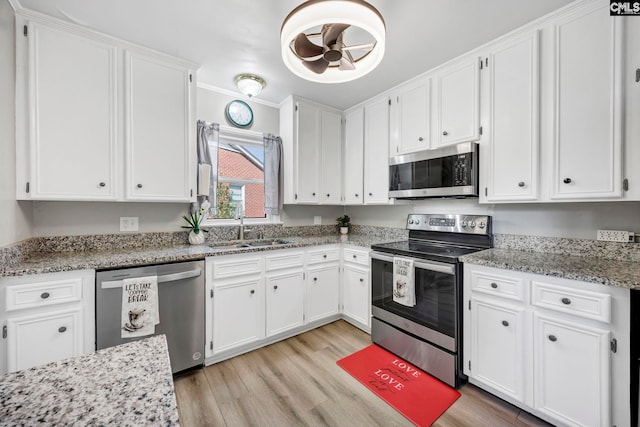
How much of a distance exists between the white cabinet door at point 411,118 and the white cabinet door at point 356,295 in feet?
4.28

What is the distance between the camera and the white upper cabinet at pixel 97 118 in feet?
5.90

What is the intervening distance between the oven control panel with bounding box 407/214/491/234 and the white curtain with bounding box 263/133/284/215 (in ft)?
4.99

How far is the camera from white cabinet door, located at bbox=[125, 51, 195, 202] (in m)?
2.12

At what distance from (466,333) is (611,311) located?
31.4 inches

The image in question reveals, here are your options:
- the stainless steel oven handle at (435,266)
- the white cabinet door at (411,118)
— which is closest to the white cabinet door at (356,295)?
the stainless steel oven handle at (435,266)

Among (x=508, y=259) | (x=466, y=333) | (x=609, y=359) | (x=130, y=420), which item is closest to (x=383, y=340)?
(x=466, y=333)

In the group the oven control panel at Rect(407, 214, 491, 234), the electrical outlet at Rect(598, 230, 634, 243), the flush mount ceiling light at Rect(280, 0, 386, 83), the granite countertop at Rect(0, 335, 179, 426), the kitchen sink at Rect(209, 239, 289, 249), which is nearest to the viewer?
the granite countertop at Rect(0, 335, 179, 426)

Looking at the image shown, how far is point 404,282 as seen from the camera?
7.27 feet

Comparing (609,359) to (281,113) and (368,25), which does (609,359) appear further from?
(281,113)

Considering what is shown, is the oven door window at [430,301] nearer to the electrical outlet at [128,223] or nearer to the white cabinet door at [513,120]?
the white cabinet door at [513,120]

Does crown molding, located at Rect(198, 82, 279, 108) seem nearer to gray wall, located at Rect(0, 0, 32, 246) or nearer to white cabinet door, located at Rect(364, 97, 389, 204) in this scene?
white cabinet door, located at Rect(364, 97, 389, 204)

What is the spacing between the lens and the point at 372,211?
11.4 feet

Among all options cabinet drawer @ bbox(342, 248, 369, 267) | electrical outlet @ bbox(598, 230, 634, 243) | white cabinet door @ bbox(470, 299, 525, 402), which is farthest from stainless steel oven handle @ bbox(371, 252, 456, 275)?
electrical outlet @ bbox(598, 230, 634, 243)

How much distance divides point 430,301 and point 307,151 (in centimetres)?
201
